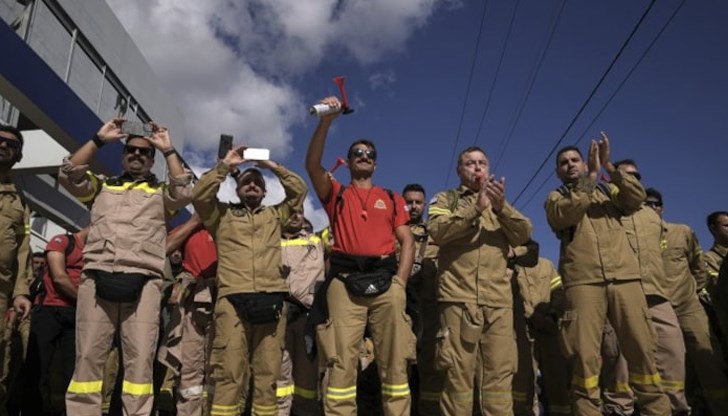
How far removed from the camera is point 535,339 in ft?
19.6

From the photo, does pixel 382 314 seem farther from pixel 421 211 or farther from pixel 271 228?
pixel 421 211

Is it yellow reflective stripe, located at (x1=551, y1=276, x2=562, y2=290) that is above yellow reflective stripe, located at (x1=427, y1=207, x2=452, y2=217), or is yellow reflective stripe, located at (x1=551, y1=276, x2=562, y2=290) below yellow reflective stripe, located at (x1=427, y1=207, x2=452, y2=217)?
below

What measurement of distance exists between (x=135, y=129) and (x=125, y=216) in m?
0.77

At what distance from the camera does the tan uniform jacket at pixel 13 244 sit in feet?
13.5

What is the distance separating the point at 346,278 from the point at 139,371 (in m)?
1.65

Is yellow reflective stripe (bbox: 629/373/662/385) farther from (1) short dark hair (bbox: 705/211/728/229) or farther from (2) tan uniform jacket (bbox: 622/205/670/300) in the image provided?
(1) short dark hair (bbox: 705/211/728/229)

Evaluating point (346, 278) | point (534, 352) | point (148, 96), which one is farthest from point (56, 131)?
point (148, 96)

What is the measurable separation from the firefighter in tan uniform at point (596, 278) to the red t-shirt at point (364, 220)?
1.46m

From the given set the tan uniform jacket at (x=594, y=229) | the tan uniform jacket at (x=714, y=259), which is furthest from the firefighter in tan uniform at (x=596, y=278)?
the tan uniform jacket at (x=714, y=259)

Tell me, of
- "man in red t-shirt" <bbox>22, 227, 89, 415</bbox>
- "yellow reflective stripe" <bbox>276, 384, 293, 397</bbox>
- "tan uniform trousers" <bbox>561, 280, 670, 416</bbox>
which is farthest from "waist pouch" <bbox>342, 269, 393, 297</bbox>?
"man in red t-shirt" <bbox>22, 227, 89, 415</bbox>

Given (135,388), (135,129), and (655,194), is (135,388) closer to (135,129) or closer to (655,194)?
(135,129)

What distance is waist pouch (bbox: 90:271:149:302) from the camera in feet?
12.1

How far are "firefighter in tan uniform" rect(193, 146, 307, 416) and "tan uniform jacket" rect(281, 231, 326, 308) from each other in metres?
1.24

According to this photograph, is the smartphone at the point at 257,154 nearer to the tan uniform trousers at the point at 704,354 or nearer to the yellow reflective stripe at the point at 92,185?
the yellow reflective stripe at the point at 92,185
